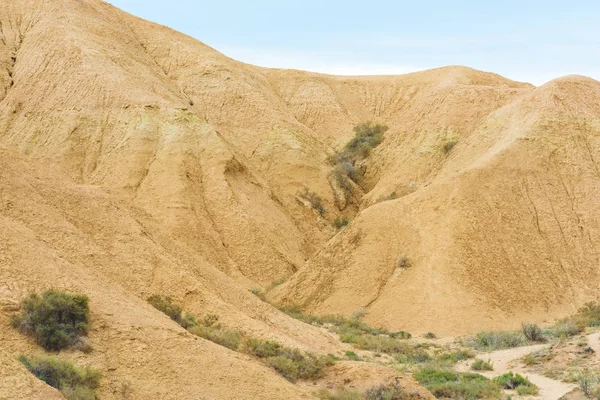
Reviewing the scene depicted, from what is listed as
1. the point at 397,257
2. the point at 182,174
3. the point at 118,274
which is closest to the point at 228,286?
the point at 118,274

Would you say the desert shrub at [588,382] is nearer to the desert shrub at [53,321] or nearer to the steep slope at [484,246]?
the desert shrub at [53,321]

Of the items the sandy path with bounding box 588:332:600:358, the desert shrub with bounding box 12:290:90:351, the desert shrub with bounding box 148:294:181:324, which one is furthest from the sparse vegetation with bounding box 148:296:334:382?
the sandy path with bounding box 588:332:600:358

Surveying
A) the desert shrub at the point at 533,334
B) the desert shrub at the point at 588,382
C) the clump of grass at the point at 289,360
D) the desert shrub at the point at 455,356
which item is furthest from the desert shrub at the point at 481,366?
the clump of grass at the point at 289,360

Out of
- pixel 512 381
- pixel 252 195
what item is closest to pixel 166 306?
pixel 512 381

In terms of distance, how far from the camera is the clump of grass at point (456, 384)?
17750mm

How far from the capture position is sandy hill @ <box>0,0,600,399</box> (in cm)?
1652

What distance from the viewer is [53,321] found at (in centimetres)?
1402

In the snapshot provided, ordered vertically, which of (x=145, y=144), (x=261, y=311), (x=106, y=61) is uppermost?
(x=106, y=61)

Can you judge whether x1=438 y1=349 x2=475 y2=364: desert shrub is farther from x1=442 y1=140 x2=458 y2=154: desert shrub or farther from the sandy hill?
x1=442 y1=140 x2=458 y2=154: desert shrub

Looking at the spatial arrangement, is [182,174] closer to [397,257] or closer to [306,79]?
[397,257]

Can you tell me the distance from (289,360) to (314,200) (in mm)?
31028

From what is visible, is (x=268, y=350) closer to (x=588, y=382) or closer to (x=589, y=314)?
(x=588, y=382)

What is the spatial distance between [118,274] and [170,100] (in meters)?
28.4

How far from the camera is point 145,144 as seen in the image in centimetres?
4272
